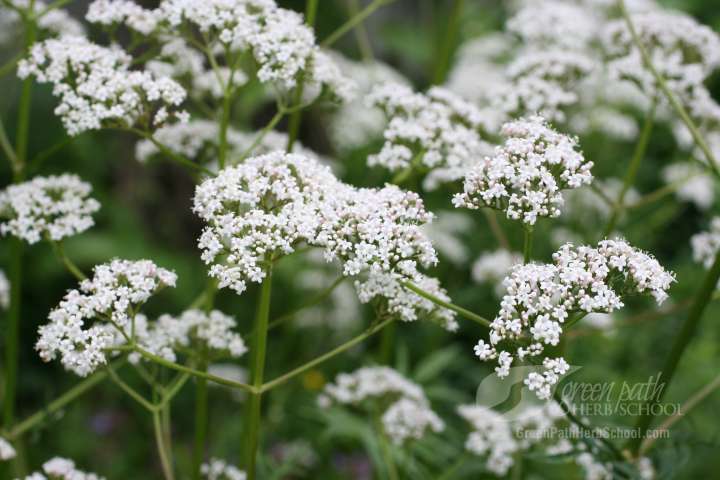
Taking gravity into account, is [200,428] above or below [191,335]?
below

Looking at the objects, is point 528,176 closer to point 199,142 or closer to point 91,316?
point 91,316

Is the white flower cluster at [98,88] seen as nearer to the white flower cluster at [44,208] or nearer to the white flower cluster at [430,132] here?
the white flower cluster at [44,208]

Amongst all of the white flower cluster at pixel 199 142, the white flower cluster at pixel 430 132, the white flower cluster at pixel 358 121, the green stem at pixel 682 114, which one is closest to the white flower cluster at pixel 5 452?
the white flower cluster at pixel 199 142

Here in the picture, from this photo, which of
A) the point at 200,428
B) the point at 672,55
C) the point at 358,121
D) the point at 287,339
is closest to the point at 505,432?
the point at 200,428

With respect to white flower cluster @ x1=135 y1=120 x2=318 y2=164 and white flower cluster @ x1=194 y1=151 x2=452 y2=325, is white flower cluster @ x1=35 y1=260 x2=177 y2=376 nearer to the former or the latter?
Answer: white flower cluster @ x1=194 y1=151 x2=452 y2=325

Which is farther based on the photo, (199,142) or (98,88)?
(199,142)
